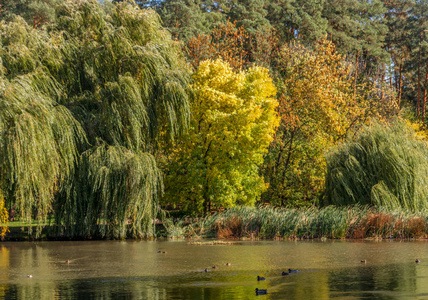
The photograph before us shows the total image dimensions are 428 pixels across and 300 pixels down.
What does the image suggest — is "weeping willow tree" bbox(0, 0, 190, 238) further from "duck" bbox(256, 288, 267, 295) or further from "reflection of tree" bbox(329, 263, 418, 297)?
"duck" bbox(256, 288, 267, 295)

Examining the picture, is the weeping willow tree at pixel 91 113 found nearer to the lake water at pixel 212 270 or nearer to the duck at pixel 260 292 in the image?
the lake water at pixel 212 270

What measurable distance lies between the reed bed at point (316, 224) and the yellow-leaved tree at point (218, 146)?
7.24 feet

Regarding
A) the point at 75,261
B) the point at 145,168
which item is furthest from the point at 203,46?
the point at 75,261

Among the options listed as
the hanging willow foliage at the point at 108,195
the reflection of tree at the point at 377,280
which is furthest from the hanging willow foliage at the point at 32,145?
Result: the reflection of tree at the point at 377,280

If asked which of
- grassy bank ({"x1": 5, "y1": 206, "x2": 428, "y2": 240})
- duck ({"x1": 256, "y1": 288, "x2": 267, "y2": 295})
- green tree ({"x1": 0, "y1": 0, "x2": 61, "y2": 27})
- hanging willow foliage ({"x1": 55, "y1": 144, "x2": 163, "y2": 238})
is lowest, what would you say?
duck ({"x1": 256, "y1": 288, "x2": 267, "y2": 295})

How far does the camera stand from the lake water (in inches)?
450

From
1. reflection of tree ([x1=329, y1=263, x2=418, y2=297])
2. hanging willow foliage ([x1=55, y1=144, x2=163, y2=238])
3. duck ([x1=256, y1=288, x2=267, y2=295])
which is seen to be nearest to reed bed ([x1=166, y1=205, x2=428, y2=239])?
hanging willow foliage ([x1=55, y1=144, x2=163, y2=238])

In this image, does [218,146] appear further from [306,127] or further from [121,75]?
[306,127]

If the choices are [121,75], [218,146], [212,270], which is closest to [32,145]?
[121,75]

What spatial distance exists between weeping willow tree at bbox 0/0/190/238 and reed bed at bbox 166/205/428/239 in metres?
3.06

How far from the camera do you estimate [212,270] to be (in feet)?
48.6

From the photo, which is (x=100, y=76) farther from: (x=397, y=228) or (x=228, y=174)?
(x=397, y=228)

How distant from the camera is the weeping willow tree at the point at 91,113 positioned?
830 inches

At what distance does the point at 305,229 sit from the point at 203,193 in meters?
5.77
